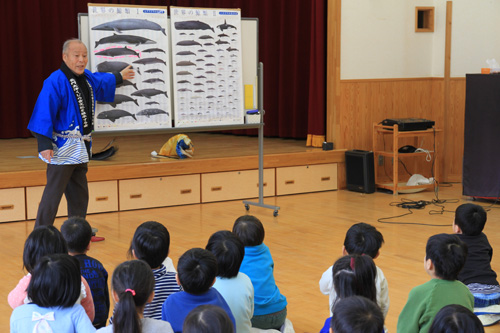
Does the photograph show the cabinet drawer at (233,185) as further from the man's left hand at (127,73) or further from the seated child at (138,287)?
the seated child at (138,287)

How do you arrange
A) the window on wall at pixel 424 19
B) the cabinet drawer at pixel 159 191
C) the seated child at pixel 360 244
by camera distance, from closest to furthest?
the seated child at pixel 360 244 < the cabinet drawer at pixel 159 191 < the window on wall at pixel 424 19

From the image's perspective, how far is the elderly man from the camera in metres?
4.47

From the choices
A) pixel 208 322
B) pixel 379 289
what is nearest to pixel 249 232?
pixel 379 289

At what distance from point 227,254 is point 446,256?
805 mm

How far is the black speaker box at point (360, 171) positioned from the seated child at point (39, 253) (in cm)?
478

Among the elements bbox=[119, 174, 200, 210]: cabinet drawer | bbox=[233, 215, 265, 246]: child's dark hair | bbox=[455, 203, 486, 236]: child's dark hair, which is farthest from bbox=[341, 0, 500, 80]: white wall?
bbox=[233, 215, 265, 246]: child's dark hair

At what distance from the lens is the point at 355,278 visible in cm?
220

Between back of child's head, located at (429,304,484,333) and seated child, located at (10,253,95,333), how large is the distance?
104 cm

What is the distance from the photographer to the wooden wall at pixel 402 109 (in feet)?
23.8

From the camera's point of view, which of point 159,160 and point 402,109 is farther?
point 402,109

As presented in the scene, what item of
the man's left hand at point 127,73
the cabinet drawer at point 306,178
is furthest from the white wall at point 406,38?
the man's left hand at point 127,73

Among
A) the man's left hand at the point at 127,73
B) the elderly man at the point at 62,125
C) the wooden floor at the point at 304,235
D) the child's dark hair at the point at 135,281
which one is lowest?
the wooden floor at the point at 304,235

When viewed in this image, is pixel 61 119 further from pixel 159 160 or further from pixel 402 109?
pixel 402 109

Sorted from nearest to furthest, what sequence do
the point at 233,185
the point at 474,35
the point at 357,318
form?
1. the point at 357,318
2. the point at 233,185
3. the point at 474,35
